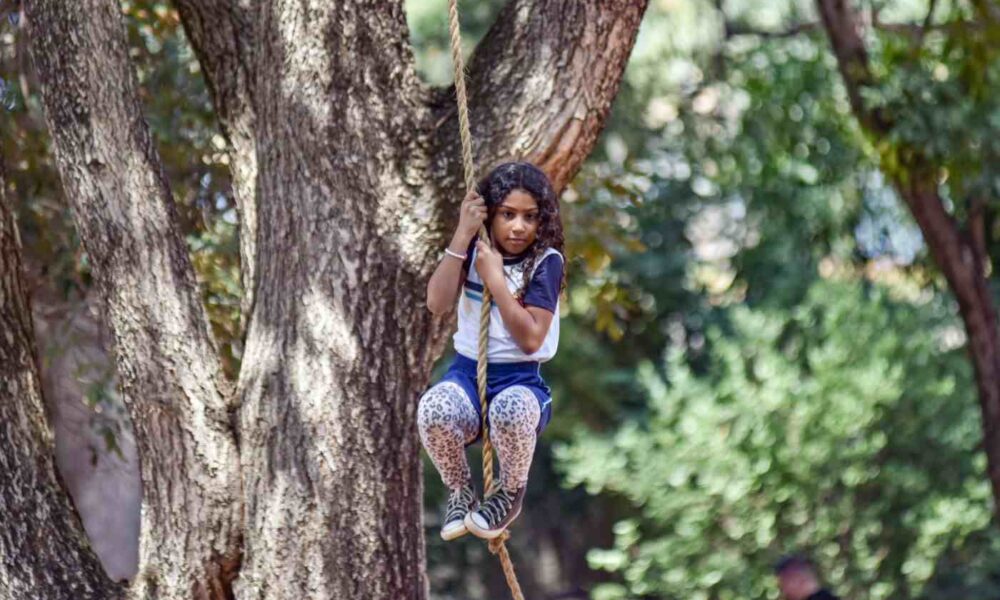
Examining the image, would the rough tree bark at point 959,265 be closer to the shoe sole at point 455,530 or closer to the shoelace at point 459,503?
the shoelace at point 459,503

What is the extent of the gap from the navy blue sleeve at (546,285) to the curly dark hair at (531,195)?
0.7 inches

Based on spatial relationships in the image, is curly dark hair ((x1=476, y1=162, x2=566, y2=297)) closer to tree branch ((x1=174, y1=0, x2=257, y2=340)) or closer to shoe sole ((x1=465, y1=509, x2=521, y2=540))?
shoe sole ((x1=465, y1=509, x2=521, y2=540))

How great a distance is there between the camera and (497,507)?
4.03 meters

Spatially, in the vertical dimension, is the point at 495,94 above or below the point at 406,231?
above

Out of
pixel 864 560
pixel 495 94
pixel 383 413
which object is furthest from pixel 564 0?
pixel 864 560

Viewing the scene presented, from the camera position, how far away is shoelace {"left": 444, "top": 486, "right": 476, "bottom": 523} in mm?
4078

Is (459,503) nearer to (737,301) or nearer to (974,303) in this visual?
(974,303)

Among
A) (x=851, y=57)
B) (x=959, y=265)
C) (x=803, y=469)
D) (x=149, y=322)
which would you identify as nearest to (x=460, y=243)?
(x=149, y=322)

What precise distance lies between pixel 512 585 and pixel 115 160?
5.25 feet

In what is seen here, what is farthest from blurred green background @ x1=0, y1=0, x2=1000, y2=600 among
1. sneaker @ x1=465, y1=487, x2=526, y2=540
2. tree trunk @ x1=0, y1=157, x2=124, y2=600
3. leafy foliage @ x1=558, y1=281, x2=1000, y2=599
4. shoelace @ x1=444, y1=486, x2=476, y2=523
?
sneaker @ x1=465, y1=487, x2=526, y2=540

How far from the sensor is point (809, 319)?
11945 mm

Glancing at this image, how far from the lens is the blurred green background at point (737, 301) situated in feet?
23.5

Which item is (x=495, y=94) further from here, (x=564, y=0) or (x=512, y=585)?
(x=512, y=585)

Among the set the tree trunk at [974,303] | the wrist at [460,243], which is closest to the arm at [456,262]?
the wrist at [460,243]
